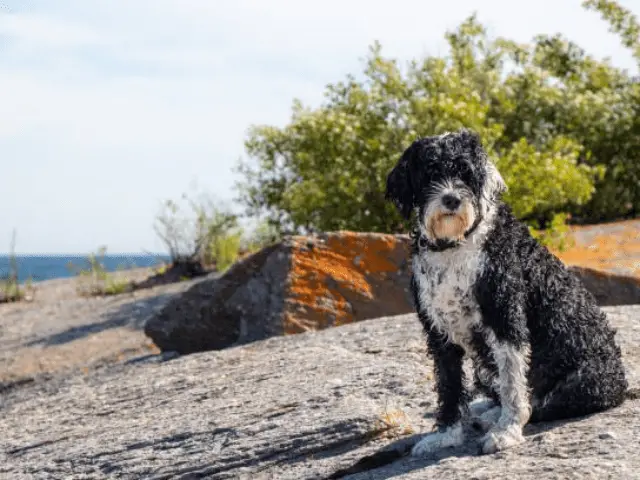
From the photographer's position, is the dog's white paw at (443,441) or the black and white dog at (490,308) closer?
the black and white dog at (490,308)

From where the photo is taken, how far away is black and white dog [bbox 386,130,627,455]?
488 cm

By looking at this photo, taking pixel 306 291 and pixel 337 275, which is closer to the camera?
pixel 306 291

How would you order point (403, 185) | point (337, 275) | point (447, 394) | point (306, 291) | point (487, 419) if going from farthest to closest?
1. point (337, 275)
2. point (306, 291)
3. point (487, 419)
4. point (447, 394)
5. point (403, 185)

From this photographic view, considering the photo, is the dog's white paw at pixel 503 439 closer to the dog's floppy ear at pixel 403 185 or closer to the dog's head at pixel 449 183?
the dog's head at pixel 449 183

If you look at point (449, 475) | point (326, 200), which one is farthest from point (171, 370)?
point (326, 200)

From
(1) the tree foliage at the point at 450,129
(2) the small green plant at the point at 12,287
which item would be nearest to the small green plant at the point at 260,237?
(1) the tree foliage at the point at 450,129

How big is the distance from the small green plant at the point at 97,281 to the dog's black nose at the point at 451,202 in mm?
13696

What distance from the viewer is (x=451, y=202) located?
186 inches

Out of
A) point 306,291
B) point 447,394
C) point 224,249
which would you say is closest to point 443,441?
point 447,394

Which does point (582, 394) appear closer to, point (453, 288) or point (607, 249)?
point (453, 288)

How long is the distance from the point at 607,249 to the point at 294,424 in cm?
920

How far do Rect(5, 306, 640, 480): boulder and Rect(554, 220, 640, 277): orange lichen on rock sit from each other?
125 inches

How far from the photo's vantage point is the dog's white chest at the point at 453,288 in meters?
4.93

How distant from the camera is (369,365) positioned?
7055mm
